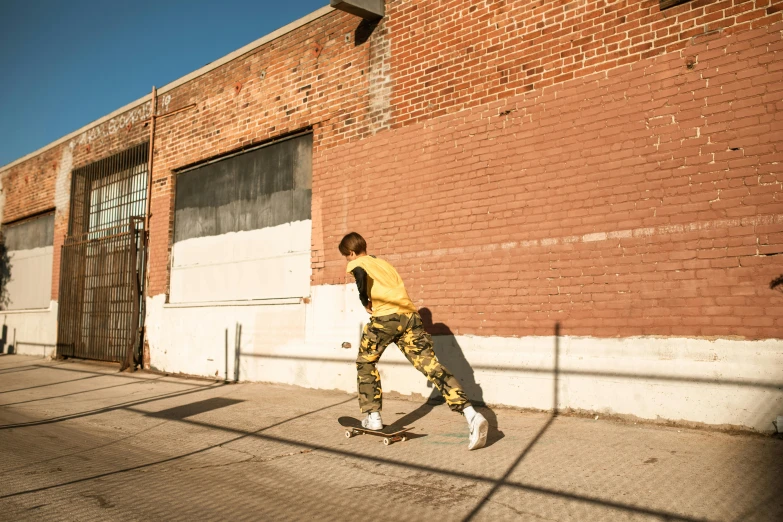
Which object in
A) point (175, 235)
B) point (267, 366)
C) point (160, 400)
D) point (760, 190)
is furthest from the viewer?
point (175, 235)

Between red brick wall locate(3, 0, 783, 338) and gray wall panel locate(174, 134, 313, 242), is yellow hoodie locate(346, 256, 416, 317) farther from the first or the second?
gray wall panel locate(174, 134, 313, 242)

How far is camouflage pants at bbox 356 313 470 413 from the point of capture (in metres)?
Answer: 5.14

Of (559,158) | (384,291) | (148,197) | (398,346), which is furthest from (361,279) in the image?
(148,197)

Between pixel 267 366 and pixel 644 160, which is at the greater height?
pixel 644 160

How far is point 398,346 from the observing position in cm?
536

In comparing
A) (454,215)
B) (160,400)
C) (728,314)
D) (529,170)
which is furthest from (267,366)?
(728,314)

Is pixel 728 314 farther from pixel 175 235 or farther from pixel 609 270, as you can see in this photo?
pixel 175 235

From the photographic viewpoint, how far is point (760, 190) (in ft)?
17.2

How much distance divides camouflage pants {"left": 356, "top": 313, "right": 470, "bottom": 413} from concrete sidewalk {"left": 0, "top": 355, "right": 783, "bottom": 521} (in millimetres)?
446

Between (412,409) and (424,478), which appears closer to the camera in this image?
(424,478)

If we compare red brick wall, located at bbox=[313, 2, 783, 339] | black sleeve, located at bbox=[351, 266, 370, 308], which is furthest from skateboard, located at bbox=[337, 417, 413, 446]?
red brick wall, located at bbox=[313, 2, 783, 339]

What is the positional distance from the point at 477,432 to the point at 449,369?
7.33 ft

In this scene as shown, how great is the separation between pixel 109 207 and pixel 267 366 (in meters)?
6.82

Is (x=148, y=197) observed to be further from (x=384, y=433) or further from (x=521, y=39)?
(x=384, y=433)
